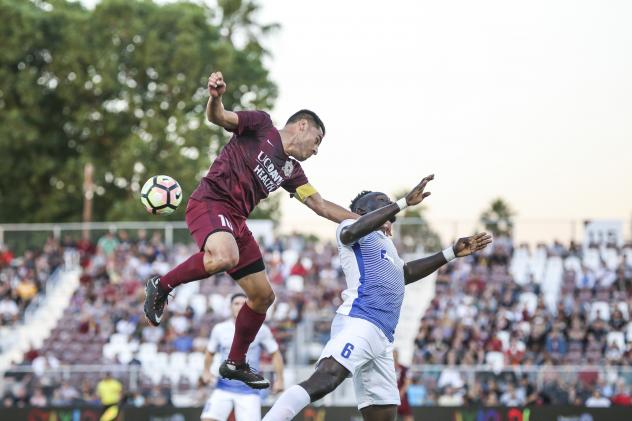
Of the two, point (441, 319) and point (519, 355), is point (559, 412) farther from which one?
point (441, 319)

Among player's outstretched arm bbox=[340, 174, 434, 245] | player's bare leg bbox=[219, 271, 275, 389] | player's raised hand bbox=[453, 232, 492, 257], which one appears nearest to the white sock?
player's bare leg bbox=[219, 271, 275, 389]

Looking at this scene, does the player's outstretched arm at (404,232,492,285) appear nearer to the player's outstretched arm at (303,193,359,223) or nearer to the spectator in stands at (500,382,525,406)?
the player's outstretched arm at (303,193,359,223)

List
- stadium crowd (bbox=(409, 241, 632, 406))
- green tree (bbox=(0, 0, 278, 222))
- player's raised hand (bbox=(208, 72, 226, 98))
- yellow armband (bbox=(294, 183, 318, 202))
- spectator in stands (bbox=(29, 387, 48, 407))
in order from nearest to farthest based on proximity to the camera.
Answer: player's raised hand (bbox=(208, 72, 226, 98)), yellow armband (bbox=(294, 183, 318, 202)), stadium crowd (bbox=(409, 241, 632, 406)), spectator in stands (bbox=(29, 387, 48, 407)), green tree (bbox=(0, 0, 278, 222))

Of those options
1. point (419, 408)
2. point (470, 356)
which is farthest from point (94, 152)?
point (419, 408)

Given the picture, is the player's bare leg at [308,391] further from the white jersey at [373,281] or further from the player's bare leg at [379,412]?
the player's bare leg at [379,412]

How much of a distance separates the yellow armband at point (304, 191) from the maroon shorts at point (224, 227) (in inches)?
32.1

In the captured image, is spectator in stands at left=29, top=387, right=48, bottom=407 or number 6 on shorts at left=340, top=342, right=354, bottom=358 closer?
number 6 on shorts at left=340, top=342, right=354, bottom=358

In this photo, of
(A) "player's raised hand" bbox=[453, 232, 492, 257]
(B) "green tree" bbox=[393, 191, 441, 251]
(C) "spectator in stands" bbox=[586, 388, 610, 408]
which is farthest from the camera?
(B) "green tree" bbox=[393, 191, 441, 251]

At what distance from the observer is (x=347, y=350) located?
9.11 meters

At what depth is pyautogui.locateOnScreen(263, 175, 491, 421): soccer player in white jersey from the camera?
9.08 metres

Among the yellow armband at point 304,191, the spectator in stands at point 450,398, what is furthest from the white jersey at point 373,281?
the spectator in stands at point 450,398

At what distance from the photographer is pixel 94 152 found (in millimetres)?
45531

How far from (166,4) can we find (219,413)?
3466 cm

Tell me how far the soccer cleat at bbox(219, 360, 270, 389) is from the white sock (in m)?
1.21
